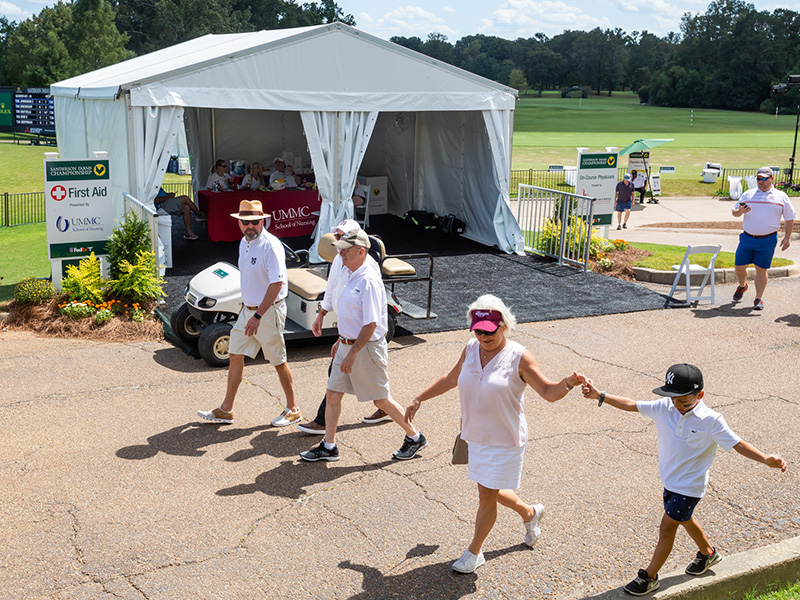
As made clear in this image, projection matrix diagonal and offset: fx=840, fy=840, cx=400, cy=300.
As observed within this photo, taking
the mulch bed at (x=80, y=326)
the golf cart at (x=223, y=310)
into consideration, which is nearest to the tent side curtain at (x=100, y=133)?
the mulch bed at (x=80, y=326)

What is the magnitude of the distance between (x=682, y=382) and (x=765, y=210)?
8.24 metres

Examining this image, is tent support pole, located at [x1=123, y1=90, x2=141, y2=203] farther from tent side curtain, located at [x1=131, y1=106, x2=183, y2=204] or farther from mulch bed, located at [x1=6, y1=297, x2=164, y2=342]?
mulch bed, located at [x1=6, y1=297, x2=164, y2=342]

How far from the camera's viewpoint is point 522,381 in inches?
191

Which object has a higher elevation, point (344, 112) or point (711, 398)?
point (344, 112)

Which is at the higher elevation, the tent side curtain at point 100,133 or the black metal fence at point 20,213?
the tent side curtain at point 100,133

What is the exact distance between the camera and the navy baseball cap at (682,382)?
4.54m

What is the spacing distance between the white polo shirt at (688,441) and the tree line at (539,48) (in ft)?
164

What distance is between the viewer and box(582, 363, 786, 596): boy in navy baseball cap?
4582mm

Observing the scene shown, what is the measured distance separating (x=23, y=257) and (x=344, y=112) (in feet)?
26.0

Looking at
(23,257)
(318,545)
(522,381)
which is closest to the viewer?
(522,381)

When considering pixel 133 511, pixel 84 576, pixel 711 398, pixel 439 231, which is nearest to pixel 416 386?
pixel 711 398

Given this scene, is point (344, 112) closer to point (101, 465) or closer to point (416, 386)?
point (416, 386)

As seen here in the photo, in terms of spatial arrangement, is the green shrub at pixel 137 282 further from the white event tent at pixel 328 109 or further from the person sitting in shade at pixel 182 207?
the person sitting in shade at pixel 182 207

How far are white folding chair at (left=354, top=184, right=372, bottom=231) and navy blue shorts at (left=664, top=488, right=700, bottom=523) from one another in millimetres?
13354
